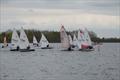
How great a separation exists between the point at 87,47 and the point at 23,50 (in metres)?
14.4

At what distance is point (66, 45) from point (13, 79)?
52.0m

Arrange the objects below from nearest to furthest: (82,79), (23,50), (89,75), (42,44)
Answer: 1. (82,79)
2. (89,75)
3. (23,50)
4. (42,44)

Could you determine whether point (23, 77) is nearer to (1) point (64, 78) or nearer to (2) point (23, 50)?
(1) point (64, 78)

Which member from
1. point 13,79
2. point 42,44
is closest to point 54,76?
point 13,79

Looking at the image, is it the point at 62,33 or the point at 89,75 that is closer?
the point at 89,75

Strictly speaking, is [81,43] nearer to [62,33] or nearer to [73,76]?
[62,33]

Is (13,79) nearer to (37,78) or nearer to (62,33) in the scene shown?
(37,78)

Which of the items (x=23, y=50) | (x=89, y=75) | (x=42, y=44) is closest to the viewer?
(x=89, y=75)

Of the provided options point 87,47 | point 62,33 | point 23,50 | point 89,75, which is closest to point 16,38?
point 23,50

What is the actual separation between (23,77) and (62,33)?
5018 cm

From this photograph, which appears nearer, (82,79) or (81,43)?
(82,79)

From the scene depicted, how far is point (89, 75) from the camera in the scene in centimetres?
4194

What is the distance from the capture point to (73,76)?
40.9 meters

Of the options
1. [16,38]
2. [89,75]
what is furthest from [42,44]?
[89,75]
